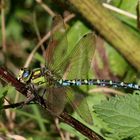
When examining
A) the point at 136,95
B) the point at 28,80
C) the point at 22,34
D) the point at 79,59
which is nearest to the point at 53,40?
the point at 79,59

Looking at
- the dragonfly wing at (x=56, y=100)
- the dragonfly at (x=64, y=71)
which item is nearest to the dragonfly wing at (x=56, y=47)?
the dragonfly at (x=64, y=71)

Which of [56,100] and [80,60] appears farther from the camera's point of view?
→ [80,60]

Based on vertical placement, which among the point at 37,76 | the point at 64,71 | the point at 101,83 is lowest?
the point at 101,83

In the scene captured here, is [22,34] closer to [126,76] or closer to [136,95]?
[126,76]

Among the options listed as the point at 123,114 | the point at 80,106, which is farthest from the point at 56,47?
the point at 123,114

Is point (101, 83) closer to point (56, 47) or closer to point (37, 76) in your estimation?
point (56, 47)

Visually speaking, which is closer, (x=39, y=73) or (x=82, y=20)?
(x=39, y=73)

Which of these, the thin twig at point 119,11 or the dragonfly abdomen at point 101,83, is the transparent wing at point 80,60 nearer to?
the dragonfly abdomen at point 101,83
